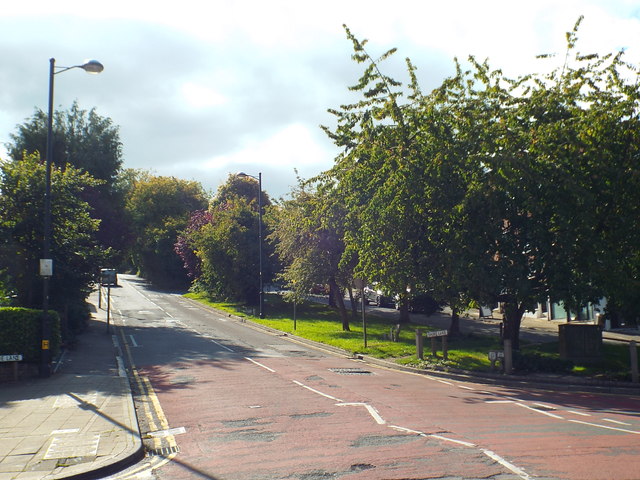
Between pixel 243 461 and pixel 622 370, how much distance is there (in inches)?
548

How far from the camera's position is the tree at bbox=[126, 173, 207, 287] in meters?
69.0

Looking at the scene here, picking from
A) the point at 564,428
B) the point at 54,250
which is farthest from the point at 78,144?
the point at 564,428

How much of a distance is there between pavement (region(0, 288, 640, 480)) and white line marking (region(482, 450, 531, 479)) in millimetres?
5148

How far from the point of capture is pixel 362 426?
10.4 meters

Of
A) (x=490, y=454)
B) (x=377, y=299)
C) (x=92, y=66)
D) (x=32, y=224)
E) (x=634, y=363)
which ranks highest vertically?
(x=92, y=66)

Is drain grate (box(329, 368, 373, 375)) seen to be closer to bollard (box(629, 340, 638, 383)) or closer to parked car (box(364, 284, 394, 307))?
bollard (box(629, 340, 638, 383))

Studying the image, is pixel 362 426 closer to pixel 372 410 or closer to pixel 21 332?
pixel 372 410

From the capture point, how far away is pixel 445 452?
334 inches

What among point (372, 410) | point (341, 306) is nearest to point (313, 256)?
point (341, 306)

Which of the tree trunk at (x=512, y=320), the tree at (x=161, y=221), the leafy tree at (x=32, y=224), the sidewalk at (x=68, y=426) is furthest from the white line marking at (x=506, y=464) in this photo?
the tree at (x=161, y=221)

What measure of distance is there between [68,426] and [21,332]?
7.03 m

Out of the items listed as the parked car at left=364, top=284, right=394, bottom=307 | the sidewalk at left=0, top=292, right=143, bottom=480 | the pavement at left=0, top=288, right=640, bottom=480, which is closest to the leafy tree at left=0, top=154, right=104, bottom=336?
the pavement at left=0, top=288, right=640, bottom=480

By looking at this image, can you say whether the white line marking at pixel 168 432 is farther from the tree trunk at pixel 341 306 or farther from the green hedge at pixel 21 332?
the tree trunk at pixel 341 306

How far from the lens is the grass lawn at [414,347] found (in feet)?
59.6
